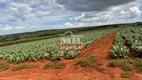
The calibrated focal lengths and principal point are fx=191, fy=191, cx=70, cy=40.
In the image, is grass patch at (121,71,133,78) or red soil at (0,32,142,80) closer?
grass patch at (121,71,133,78)

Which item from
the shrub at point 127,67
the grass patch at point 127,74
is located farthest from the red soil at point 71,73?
the shrub at point 127,67

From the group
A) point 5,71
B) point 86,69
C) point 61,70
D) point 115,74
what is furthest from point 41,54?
point 115,74

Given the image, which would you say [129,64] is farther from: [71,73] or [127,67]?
[71,73]

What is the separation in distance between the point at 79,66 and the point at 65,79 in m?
1.74

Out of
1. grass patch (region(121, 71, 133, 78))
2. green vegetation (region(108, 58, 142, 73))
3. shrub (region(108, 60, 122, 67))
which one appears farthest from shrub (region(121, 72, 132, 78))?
shrub (region(108, 60, 122, 67))

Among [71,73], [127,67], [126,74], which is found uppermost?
[127,67]

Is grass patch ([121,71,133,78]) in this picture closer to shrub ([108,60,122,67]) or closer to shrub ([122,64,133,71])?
shrub ([122,64,133,71])

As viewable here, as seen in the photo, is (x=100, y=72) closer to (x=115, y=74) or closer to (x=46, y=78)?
(x=115, y=74)

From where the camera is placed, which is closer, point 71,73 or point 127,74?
point 127,74

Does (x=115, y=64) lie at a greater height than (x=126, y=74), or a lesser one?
greater

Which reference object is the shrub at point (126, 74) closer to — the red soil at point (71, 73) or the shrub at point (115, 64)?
the red soil at point (71, 73)

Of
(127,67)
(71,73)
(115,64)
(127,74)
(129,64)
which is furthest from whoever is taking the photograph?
(71,73)

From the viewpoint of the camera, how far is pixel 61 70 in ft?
36.5

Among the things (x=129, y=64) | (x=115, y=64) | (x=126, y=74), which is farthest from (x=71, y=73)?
(x=129, y=64)
